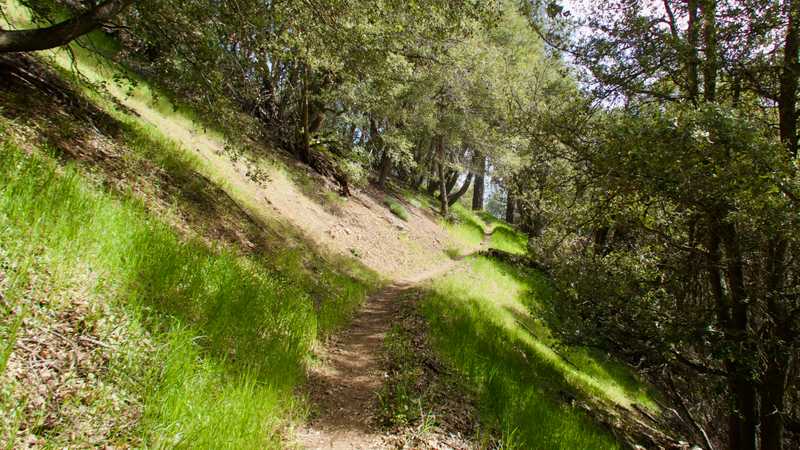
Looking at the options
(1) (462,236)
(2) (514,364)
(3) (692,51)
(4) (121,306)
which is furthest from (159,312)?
(1) (462,236)

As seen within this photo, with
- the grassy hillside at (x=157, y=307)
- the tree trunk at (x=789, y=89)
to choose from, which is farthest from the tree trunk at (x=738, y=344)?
the grassy hillside at (x=157, y=307)

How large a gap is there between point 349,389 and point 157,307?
2.46 meters

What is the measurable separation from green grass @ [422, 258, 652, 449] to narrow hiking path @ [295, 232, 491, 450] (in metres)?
1.10

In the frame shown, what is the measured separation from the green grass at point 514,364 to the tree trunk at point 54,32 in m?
6.54

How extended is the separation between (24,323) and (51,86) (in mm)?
6403

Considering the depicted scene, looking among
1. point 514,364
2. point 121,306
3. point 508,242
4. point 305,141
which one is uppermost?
point 508,242

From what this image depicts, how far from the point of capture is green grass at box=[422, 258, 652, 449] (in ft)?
16.5

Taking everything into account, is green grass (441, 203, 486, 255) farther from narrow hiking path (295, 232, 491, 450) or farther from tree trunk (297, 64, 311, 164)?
narrow hiking path (295, 232, 491, 450)

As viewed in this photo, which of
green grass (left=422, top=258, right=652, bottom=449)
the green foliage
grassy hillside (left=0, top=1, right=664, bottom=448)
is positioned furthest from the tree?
the green foliage

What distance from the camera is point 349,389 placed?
519cm

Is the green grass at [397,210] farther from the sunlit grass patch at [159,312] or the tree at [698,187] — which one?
the sunlit grass patch at [159,312]

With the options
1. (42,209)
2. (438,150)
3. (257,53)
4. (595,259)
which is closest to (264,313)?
(42,209)

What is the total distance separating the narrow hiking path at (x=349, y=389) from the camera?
403 cm

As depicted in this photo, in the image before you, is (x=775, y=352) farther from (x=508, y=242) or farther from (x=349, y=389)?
(x=508, y=242)
